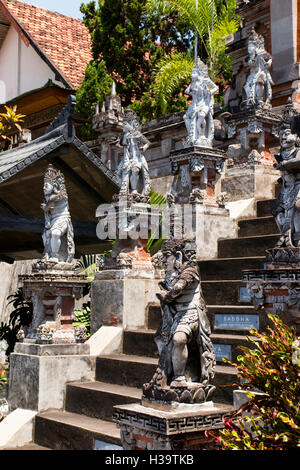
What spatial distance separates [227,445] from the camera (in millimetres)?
4664

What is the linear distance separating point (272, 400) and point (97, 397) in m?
3.39

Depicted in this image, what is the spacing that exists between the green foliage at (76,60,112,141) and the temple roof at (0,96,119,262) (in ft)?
23.1

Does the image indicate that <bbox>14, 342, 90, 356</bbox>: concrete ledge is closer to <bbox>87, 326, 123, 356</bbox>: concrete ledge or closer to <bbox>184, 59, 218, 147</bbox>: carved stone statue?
<bbox>87, 326, 123, 356</bbox>: concrete ledge

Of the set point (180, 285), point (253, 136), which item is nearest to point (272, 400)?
point (180, 285)

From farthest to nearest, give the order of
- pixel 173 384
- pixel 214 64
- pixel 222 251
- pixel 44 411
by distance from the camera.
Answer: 1. pixel 214 64
2. pixel 222 251
3. pixel 44 411
4. pixel 173 384

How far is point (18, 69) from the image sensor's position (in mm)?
23672

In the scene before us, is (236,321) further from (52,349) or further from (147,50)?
(147,50)

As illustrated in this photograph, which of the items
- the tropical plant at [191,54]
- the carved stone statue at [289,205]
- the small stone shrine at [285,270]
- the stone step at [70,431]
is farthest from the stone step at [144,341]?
the tropical plant at [191,54]

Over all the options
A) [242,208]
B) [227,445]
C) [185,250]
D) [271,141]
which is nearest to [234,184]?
[242,208]

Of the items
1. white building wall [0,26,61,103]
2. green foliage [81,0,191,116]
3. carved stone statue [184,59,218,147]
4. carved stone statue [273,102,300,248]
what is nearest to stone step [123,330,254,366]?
carved stone statue [273,102,300,248]

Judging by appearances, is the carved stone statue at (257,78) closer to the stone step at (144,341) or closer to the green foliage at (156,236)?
the green foliage at (156,236)

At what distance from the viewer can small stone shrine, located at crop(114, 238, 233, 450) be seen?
5.16 metres
